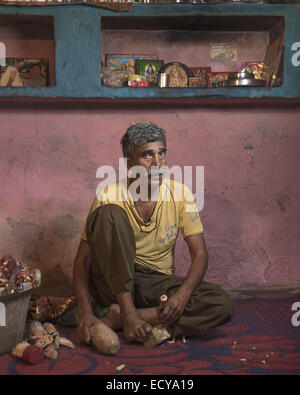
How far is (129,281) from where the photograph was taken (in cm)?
208

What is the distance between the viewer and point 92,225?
2.15 meters

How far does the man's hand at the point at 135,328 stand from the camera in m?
2.02

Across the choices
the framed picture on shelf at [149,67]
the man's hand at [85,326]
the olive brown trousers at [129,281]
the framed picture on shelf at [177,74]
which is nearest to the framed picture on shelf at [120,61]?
the framed picture on shelf at [149,67]

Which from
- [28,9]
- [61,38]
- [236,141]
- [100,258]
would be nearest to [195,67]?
[236,141]

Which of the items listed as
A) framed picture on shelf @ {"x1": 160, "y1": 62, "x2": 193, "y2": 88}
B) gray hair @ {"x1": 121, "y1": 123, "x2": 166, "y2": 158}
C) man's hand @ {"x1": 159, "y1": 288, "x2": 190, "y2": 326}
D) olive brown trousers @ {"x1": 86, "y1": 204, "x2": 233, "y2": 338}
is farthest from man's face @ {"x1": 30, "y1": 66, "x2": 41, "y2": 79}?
man's hand @ {"x1": 159, "y1": 288, "x2": 190, "y2": 326}

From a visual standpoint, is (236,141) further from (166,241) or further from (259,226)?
(166,241)

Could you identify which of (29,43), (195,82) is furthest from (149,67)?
(29,43)

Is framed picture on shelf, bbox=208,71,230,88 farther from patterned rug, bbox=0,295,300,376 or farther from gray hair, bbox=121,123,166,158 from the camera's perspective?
patterned rug, bbox=0,295,300,376

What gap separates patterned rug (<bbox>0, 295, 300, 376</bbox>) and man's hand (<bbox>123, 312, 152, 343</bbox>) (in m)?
0.07

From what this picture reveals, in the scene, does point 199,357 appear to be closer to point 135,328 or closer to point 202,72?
point 135,328

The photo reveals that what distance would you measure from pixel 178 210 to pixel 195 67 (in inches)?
50.6

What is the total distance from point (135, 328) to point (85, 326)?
0.25 m

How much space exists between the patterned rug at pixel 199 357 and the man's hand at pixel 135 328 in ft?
0.22
